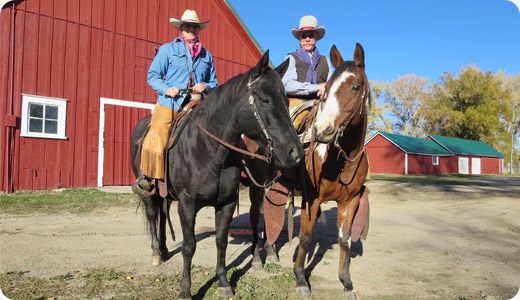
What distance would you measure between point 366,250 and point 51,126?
10.5m

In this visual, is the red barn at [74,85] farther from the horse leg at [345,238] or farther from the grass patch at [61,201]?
the horse leg at [345,238]

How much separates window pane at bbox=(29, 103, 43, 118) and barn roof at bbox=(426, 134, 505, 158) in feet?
137

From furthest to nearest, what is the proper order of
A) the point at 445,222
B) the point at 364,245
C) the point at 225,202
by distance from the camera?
the point at 445,222 → the point at 364,245 → the point at 225,202

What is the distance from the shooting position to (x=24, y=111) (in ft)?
33.9

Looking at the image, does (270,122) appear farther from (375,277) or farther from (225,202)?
(375,277)

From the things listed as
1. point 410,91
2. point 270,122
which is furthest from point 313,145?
point 410,91

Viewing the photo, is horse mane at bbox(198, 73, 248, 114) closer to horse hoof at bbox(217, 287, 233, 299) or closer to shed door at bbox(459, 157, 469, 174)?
horse hoof at bbox(217, 287, 233, 299)

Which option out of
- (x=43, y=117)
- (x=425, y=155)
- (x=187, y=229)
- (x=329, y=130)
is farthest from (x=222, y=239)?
(x=425, y=155)

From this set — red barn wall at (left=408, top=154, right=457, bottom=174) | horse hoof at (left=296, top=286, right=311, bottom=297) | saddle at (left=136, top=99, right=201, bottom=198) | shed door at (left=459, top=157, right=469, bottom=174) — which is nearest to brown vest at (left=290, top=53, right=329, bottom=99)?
saddle at (left=136, top=99, right=201, bottom=198)

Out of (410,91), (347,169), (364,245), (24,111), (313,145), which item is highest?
(410,91)

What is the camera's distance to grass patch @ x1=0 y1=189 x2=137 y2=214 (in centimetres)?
827

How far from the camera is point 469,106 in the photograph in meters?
46.6

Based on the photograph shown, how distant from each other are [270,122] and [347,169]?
134 cm

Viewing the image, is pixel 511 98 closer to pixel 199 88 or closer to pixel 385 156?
pixel 385 156
